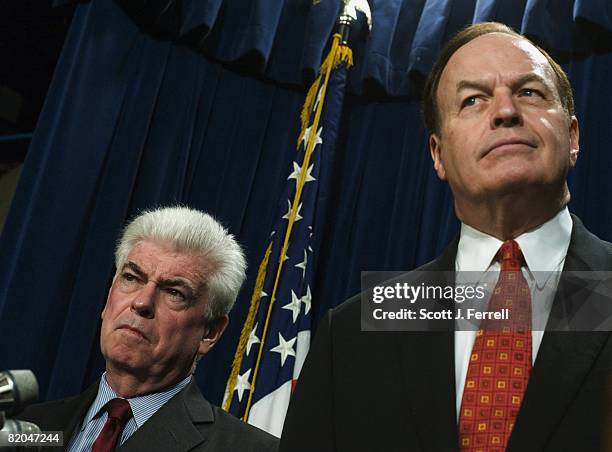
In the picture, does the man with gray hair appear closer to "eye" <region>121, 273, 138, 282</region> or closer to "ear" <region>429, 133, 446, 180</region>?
"eye" <region>121, 273, 138, 282</region>

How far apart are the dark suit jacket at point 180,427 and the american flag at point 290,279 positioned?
978mm

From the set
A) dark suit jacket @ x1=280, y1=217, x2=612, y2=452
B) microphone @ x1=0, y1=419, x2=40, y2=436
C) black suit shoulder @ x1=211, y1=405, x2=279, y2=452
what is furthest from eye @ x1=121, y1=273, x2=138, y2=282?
microphone @ x1=0, y1=419, x2=40, y2=436

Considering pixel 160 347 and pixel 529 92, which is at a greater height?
pixel 529 92

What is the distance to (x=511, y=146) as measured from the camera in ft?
Result: 3.90

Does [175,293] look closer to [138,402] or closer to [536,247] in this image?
[138,402]

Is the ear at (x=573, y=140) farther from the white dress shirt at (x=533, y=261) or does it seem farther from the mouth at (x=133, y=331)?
the mouth at (x=133, y=331)

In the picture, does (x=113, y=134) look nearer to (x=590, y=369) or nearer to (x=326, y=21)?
(x=326, y=21)

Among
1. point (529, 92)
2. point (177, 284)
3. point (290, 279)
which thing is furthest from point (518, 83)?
point (290, 279)

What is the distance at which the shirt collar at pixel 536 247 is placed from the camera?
3.83 ft

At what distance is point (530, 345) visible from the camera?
1.10 m

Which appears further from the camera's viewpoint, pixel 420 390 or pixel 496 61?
pixel 496 61

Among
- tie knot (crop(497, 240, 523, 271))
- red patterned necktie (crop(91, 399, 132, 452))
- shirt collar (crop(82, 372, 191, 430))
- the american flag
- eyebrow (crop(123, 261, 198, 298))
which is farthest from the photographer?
the american flag

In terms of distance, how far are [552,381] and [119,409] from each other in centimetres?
112
